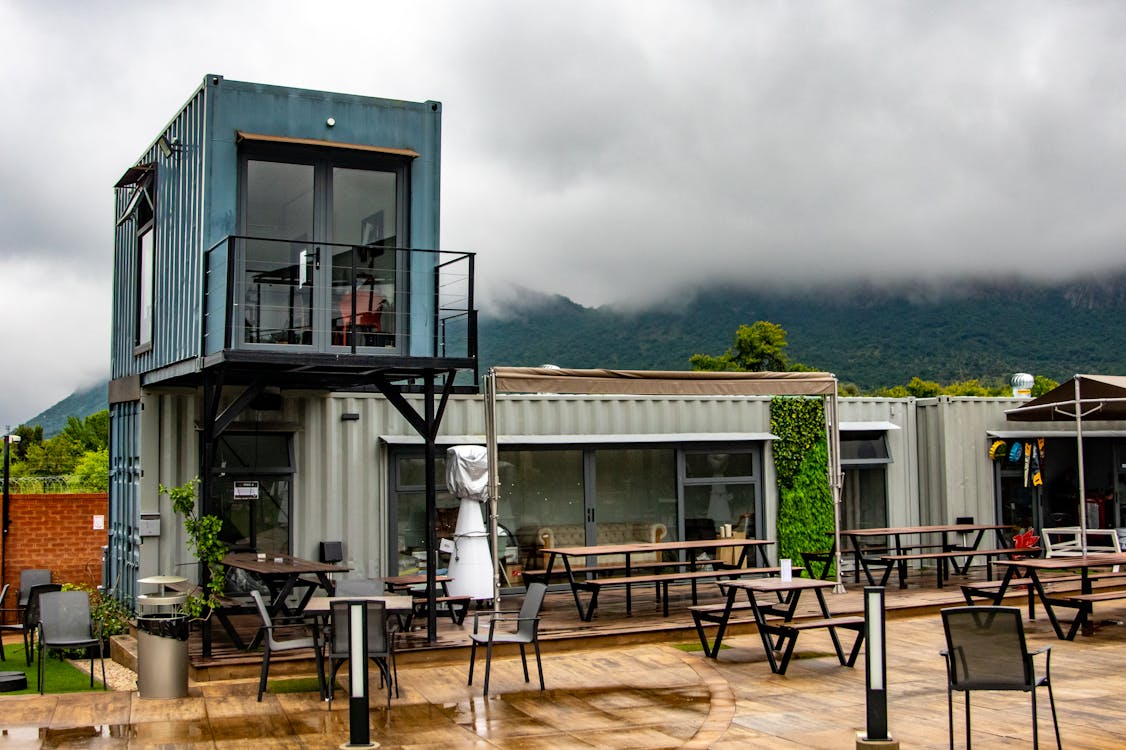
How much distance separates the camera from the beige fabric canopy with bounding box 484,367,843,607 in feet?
38.6

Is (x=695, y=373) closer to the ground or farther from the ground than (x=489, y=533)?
farther from the ground

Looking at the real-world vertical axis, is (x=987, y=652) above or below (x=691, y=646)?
above

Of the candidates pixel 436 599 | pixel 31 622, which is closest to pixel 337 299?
pixel 436 599

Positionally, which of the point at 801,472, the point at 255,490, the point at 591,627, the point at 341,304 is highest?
the point at 341,304

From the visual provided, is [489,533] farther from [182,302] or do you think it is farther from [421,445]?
[182,302]

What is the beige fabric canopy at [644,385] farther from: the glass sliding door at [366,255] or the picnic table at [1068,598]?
the picnic table at [1068,598]

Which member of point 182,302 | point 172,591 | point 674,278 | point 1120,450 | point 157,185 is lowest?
point 172,591

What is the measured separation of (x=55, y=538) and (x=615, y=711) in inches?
389

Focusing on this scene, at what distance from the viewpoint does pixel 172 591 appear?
1168cm

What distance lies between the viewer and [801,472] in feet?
49.4

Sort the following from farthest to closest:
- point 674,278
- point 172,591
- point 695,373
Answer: point 674,278 → point 695,373 → point 172,591

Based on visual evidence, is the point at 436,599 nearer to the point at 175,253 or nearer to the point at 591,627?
the point at 591,627

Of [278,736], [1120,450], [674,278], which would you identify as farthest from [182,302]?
[674,278]

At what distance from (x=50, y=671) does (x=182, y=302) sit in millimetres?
3731
